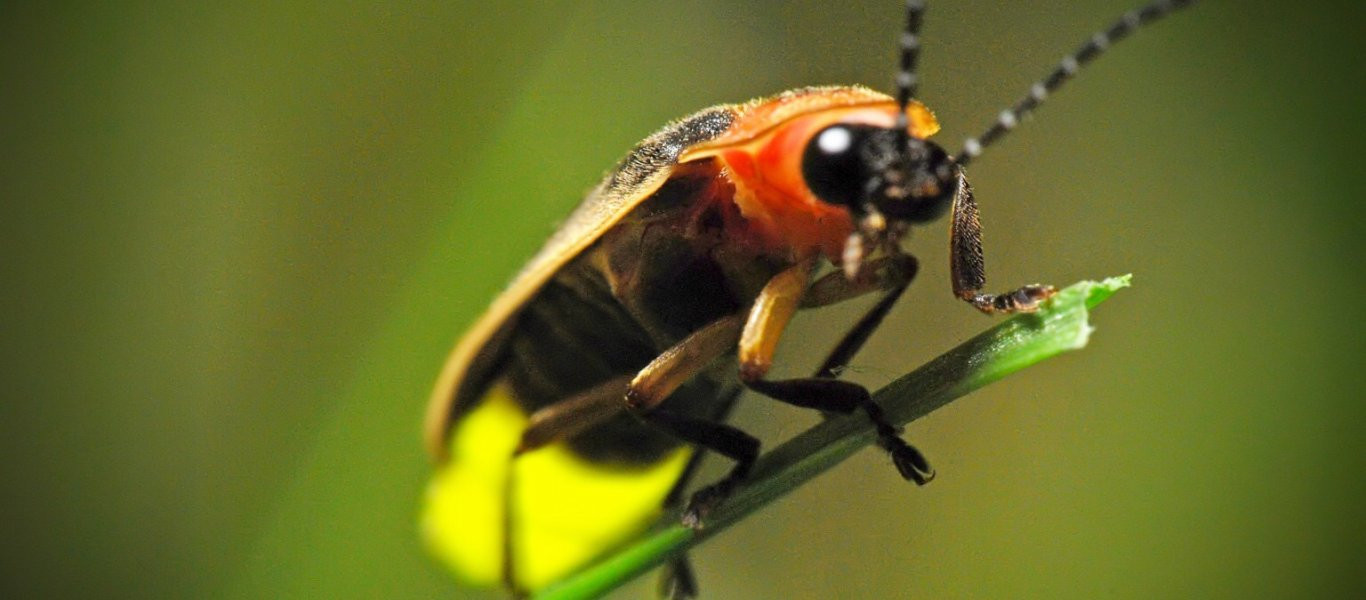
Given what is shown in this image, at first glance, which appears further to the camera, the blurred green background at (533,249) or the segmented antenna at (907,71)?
the blurred green background at (533,249)

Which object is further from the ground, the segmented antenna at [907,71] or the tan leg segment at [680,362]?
the segmented antenna at [907,71]

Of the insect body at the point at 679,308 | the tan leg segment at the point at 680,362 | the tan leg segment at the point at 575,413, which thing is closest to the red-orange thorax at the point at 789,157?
the insect body at the point at 679,308

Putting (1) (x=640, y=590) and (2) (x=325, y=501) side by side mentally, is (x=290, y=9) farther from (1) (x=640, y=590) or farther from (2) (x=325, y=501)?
(1) (x=640, y=590)

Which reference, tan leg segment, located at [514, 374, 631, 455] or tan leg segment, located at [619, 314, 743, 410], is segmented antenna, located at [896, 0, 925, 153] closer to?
tan leg segment, located at [619, 314, 743, 410]

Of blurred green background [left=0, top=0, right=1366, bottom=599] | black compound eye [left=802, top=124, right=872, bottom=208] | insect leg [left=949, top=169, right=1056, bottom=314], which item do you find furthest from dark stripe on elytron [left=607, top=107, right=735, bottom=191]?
blurred green background [left=0, top=0, right=1366, bottom=599]

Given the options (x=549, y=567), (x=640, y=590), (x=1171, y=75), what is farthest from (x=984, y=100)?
(x=549, y=567)

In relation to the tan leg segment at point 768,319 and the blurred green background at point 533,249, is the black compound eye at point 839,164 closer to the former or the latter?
the tan leg segment at point 768,319
